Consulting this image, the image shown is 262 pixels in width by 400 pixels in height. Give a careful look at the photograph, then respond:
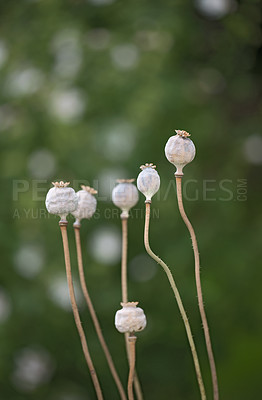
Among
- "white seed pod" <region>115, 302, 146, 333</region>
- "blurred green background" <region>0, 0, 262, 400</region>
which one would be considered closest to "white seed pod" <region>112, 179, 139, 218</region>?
"white seed pod" <region>115, 302, 146, 333</region>

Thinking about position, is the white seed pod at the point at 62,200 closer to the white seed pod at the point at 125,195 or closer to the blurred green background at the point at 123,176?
the white seed pod at the point at 125,195

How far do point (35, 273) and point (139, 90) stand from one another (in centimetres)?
67

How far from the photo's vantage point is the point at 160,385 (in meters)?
1.72

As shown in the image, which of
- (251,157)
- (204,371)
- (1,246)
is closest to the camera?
(204,371)

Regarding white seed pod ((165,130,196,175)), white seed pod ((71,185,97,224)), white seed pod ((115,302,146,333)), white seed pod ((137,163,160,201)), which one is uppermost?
white seed pod ((165,130,196,175))

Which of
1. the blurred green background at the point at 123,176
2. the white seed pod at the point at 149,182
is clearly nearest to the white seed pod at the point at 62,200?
the white seed pod at the point at 149,182

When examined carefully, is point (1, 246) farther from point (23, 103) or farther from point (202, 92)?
point (202, 92)

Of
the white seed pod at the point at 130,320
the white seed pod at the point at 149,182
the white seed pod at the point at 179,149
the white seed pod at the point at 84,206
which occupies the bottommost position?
the white seed pod at the point at 130,320

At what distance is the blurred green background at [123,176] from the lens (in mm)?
1713

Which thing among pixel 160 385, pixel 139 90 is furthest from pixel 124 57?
pixel 160 385

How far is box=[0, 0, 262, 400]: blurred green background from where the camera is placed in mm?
1713

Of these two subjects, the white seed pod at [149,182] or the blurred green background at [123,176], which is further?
the blurred green background at [123,176]

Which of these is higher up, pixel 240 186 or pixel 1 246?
pixel 240 186

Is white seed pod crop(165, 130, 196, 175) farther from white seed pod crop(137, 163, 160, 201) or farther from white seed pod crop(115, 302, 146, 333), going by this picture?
white seed pod crop(115, 302, 146, 333)
